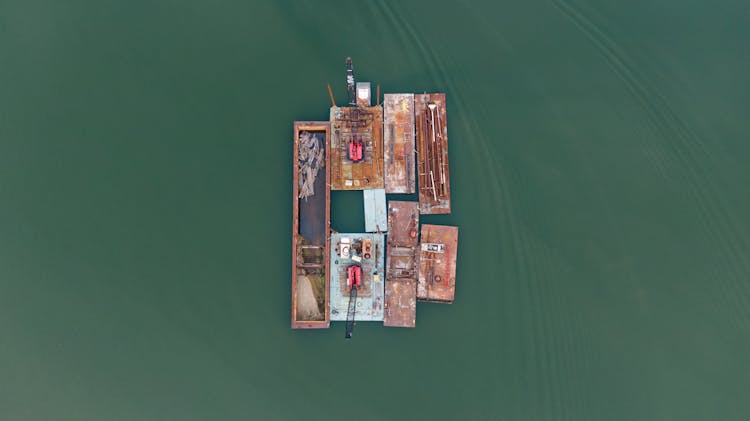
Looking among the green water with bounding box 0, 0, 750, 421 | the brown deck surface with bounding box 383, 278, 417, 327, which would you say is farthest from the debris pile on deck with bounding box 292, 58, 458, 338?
the green water with bounding box 0, 0, 750, 421

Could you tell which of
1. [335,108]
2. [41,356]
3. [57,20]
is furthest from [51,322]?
[335,108]

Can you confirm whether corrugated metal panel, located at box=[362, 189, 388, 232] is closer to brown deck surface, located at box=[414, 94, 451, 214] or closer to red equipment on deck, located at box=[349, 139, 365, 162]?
red equipment on deck, located at box=[349, 139, 365, 162]

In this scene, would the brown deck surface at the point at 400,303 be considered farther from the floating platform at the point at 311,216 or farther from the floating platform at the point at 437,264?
the floating platform at the point at 311,216

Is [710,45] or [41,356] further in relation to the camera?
[710,45]

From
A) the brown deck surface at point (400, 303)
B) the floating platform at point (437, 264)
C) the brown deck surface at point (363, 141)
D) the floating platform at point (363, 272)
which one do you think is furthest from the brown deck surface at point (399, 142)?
the brown deck surface at point (400, 303)

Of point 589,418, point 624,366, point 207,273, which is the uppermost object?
point 207,273

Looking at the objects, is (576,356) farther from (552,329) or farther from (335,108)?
(335,108)

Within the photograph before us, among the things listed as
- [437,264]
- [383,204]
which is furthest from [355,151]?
[437,264]

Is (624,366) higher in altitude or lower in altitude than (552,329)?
lower
